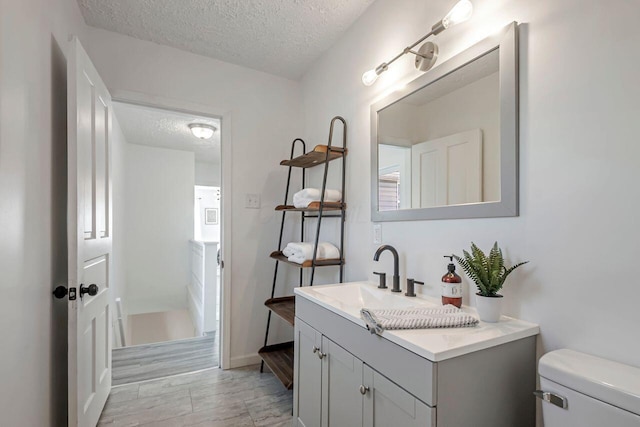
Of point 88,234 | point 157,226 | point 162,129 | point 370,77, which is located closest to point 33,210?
point 88,234

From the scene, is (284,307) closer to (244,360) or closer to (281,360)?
(281,360)

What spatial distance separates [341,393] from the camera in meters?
1.21

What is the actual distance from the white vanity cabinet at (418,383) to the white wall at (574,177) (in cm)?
18

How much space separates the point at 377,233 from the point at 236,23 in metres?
1.60

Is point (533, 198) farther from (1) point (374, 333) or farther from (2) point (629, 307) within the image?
(1) point (374, 333)

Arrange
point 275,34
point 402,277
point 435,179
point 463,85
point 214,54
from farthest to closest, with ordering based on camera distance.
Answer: point 214,54
point 275,34
point 402,277
point 435,179
point 463,85

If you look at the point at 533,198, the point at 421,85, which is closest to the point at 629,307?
the point at 533,198

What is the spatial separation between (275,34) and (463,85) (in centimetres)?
139

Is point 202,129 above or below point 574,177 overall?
above

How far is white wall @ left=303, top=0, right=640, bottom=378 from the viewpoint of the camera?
0.81m

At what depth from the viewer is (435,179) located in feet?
4.51

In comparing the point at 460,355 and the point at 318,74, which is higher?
the point at 318,74

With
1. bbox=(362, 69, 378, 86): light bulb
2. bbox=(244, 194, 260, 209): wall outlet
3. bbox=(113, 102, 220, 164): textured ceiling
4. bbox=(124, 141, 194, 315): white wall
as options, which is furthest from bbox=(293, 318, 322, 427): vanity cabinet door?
bbox=(124, 141, 194, 315): white wall

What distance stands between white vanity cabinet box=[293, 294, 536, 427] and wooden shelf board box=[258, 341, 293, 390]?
669mm
